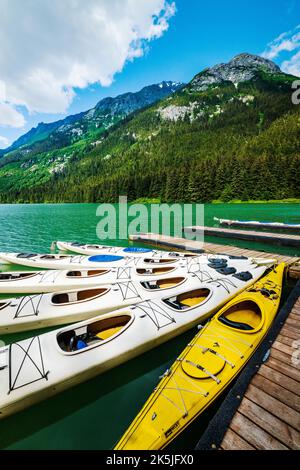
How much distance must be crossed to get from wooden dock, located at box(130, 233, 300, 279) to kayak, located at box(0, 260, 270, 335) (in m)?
6.58

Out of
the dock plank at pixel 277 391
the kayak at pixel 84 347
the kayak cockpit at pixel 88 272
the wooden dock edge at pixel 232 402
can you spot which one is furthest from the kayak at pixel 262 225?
the dock plank at pixel 277 391

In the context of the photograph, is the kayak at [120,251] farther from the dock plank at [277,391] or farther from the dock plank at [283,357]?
the dock plank at [277,391]

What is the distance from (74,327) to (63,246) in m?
19.9

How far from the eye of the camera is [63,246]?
25.9 m

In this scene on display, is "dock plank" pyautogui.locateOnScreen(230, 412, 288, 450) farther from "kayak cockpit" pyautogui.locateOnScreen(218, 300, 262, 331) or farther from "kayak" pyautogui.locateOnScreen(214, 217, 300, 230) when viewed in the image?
"kayak" pyautogui.locateOnScreen(214, 217, 300, 230)

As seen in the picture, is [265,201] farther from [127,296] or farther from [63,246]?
[127,296]

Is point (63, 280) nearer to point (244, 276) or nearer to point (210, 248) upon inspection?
point (244, 276)

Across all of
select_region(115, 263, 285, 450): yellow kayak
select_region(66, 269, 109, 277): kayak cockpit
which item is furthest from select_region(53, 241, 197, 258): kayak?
select_region(115, 263, 285, 450): yellow kayak

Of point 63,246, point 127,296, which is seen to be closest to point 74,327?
point 127,296

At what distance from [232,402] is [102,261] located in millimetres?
13902

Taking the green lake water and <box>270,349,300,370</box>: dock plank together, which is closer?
the green lake water

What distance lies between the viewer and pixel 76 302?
10141 millimetres

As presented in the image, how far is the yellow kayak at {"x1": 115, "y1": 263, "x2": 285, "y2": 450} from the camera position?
448 centimetres

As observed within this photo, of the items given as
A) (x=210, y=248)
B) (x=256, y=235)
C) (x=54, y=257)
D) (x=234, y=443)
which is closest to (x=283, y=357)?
(x=234, y=443)
